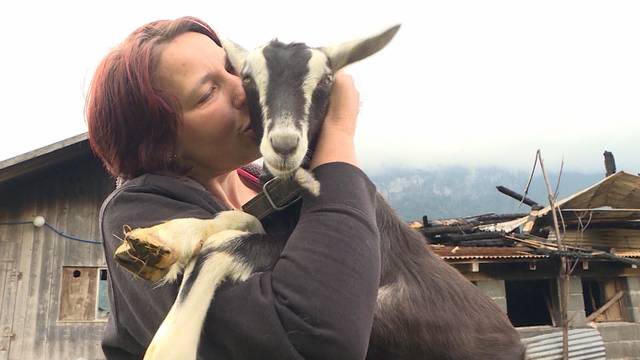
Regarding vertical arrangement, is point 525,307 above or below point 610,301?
above

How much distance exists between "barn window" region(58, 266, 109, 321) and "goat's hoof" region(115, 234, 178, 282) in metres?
7.51

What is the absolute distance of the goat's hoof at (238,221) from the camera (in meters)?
1.65

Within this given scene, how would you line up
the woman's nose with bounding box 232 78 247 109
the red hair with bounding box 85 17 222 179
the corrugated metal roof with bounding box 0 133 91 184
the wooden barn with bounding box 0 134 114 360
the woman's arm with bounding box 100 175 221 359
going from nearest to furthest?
the woman's arm with bounding box 100 175 221 359 → the red hair with bounding box 85 17 222 179 → the woman's nose with bounding box 232 78 247 109 → the corrugated metal roof with bounding box 0 133 91 184 → the wooden barn with bounding box 0 134 114 360

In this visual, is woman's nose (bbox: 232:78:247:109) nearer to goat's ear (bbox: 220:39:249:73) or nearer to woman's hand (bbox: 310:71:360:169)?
goat's ear (bbox: 220:39:249:73)

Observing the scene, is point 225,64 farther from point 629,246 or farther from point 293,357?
point 629,246

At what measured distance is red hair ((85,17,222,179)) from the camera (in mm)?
1612

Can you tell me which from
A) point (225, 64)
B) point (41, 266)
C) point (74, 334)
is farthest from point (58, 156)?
point (225, 64)

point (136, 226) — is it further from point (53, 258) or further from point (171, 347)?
point (53, 258)

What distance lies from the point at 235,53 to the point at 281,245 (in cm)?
84

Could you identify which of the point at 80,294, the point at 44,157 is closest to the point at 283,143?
the point at 44,157

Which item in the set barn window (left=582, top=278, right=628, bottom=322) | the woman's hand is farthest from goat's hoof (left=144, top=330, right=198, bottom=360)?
barn window (left=582, top=278, right=628, bottom=322)

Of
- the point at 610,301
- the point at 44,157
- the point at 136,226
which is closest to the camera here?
the point at 136,226

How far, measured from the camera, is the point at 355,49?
6.91 ft

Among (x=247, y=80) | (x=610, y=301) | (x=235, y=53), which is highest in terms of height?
(x=235, y=53)
